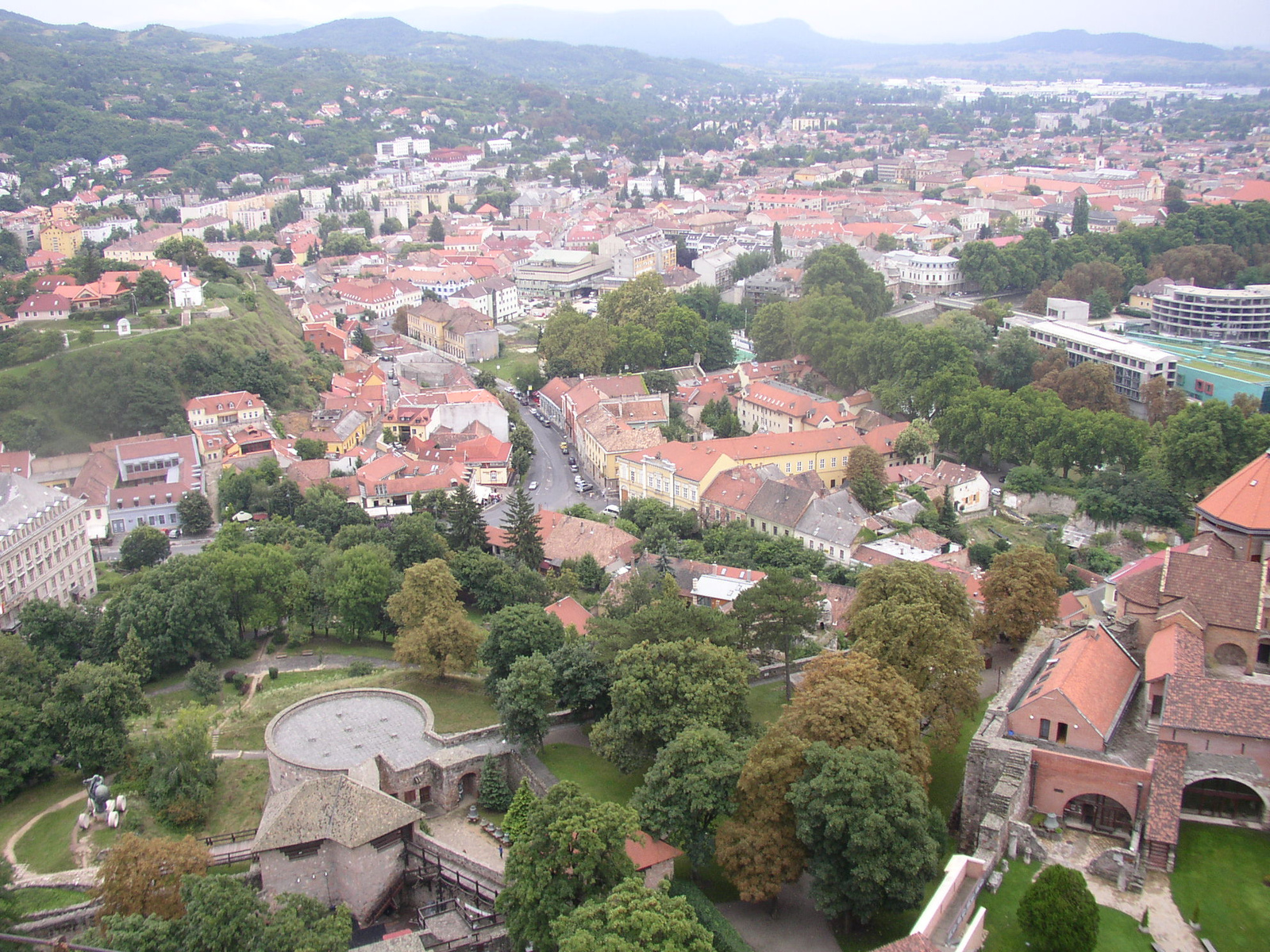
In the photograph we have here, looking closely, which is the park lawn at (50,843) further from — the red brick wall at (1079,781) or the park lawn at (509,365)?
the park lawn at (509,365)

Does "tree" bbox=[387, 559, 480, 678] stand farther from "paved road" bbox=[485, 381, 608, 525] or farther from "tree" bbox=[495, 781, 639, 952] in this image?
"paved road" bbox=[485, 381, 608, 525]

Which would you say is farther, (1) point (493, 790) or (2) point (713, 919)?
(1) point (493, 790)

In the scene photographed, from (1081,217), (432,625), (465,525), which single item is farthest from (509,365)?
(1081,217)

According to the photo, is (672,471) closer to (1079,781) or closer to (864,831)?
(1079,781)

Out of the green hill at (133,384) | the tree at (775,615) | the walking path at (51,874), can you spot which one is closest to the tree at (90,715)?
the walking path at (51,874)

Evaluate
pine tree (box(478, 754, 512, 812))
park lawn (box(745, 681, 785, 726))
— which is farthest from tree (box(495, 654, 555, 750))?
park lawn (box(745, 681, 785, 726))

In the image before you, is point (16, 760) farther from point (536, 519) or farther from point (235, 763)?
point (536, 519)

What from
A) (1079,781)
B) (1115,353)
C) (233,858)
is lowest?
(233,858)

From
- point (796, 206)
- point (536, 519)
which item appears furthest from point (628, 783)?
point (796, 206)
